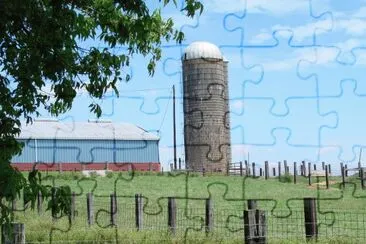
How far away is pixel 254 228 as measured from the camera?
9.56m

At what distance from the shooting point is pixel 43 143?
55062 mm

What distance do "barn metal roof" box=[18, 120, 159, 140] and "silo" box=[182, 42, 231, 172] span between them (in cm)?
1392

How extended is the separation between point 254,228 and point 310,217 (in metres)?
1.61

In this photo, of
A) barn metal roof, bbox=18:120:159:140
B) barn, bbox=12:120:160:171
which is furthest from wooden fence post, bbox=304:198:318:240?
barn metal roof, bbox=18:120:159:140

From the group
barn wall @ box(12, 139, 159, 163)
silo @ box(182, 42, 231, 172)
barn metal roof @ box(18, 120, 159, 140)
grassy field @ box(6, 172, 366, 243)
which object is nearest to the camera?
grassy field @ box(6, 172, 366, 243)

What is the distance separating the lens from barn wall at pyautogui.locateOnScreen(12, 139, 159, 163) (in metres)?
52.5

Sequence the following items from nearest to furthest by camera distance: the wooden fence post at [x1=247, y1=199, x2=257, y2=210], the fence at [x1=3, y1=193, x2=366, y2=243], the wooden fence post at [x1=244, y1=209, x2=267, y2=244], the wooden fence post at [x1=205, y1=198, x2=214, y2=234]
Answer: the wooden fence post at [x1=244, y1=209, x2=267, y2=244] < the fence at [x1=3, y1=193, x2=366, y2=243] < the wooden fence post at [x1=247, y1=199, x2=257, y2=210] < the wooden fence post at [x1=205, y1=198, x2=214, y2=234]

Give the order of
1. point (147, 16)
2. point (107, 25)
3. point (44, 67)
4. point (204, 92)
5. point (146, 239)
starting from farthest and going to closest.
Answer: point (204, 92) → point (146, 239) → point (107, 25) → point (147, 16) → point (44, 67)

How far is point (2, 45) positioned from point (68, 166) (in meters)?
46.1

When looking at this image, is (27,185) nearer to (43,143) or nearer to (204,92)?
(204,92)

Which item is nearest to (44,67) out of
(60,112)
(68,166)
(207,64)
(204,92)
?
(60,112)

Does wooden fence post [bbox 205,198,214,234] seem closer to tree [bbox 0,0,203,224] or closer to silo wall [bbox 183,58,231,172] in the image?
tree [bbox 0,0,203,224]

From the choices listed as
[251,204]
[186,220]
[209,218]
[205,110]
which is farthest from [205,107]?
[251,204]

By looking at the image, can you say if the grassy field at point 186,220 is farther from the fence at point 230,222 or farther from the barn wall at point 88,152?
the barn wall at point 88,152
